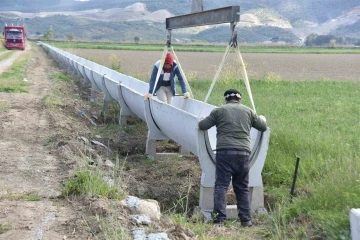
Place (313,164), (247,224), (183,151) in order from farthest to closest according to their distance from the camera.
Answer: (183,151) < (313,164) < (247,224)

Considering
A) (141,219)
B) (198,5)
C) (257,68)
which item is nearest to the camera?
(141,219)

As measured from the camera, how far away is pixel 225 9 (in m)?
7.35

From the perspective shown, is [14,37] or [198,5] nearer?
[198,5]

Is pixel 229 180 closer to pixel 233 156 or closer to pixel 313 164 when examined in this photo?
pixel 233 156

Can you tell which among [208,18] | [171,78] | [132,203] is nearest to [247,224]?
[132,203]

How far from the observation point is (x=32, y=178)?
24.3 ft

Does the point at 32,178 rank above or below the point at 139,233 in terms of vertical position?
below

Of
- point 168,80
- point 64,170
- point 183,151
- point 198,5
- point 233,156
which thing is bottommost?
point 183,151

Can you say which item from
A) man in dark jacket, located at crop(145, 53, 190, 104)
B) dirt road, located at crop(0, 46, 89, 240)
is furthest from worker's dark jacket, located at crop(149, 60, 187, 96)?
dirt road, located at crop(0, 46, 89, 240)

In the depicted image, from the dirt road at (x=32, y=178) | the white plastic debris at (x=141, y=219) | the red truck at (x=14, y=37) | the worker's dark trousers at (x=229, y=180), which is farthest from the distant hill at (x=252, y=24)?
the white plastic debris at (x=141, y=219)

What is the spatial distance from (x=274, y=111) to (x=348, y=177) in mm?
6945

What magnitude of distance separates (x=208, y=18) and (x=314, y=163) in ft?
7.99

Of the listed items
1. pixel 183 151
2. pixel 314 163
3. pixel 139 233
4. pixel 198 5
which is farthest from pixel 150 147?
pixel 139 233

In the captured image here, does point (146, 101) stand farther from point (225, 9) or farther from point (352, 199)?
point (352, 199)
